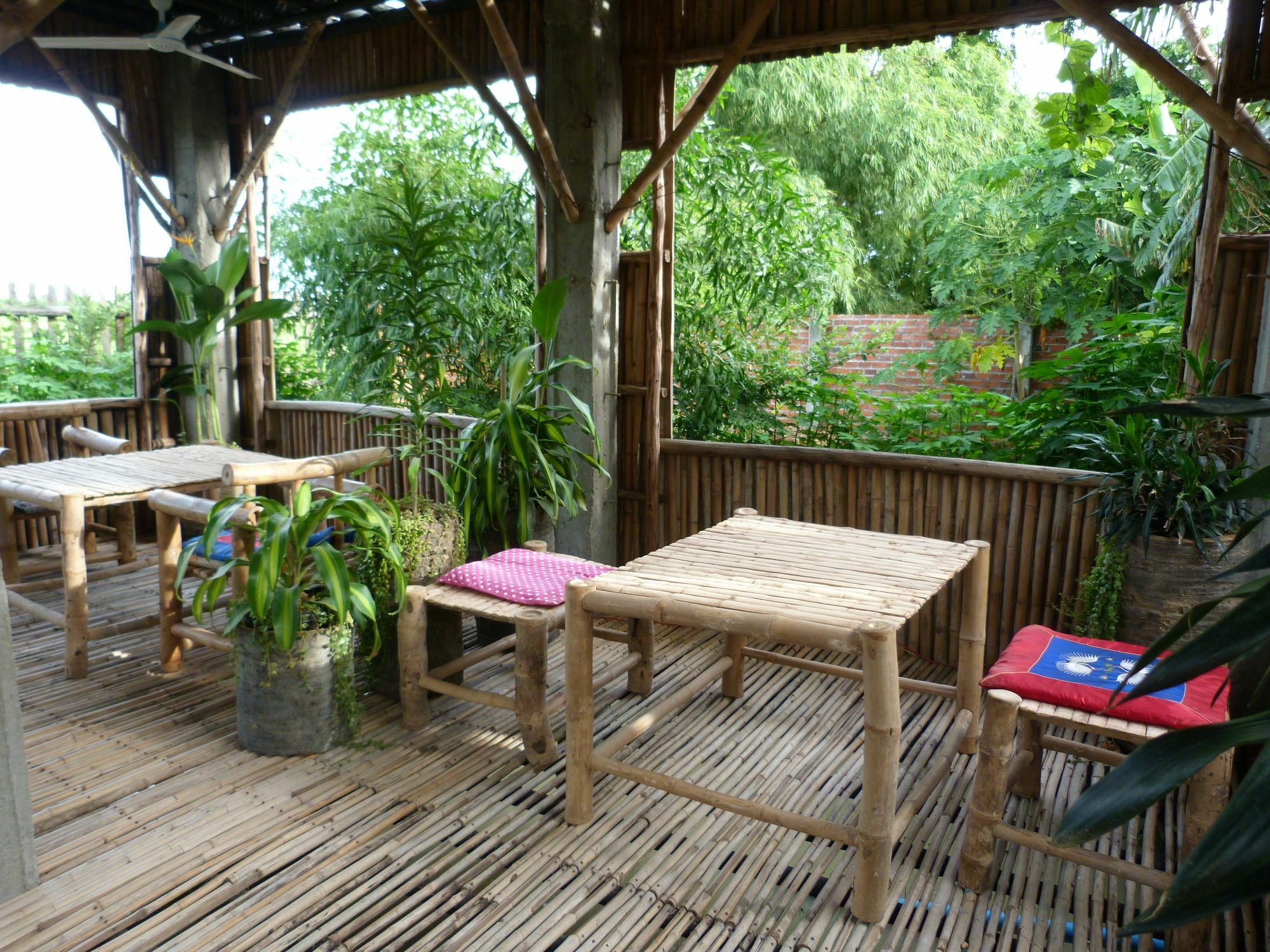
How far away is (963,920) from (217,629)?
9.42 ft

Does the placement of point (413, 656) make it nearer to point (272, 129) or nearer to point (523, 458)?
point (523, 458)

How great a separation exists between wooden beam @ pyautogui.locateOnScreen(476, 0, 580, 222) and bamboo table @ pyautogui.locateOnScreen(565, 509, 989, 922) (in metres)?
1.59

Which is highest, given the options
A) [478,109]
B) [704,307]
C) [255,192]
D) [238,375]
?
[478,109]

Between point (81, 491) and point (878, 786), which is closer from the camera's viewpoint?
point (878, 786)

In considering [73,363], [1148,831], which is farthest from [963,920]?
[73,363]

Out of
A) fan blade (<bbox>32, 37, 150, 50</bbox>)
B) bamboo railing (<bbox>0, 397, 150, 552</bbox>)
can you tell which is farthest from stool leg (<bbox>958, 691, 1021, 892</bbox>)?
bamboo railing (<bbox>0, 397, 150, 552</bbox>)

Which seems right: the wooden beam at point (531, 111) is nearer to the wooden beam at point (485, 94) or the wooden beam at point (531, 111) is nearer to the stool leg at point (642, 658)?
the wooden beam at point (485, 94)

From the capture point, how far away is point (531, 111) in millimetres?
3641

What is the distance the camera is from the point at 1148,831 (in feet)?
8.32

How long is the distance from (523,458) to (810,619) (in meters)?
1.68

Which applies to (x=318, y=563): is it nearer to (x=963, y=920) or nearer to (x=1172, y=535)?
(x=963, y=920)

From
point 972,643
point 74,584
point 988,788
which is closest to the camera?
point 988,788

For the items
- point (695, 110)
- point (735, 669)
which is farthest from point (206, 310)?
point (735, 669)

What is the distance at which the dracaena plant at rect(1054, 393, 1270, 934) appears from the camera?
1.96 feet
